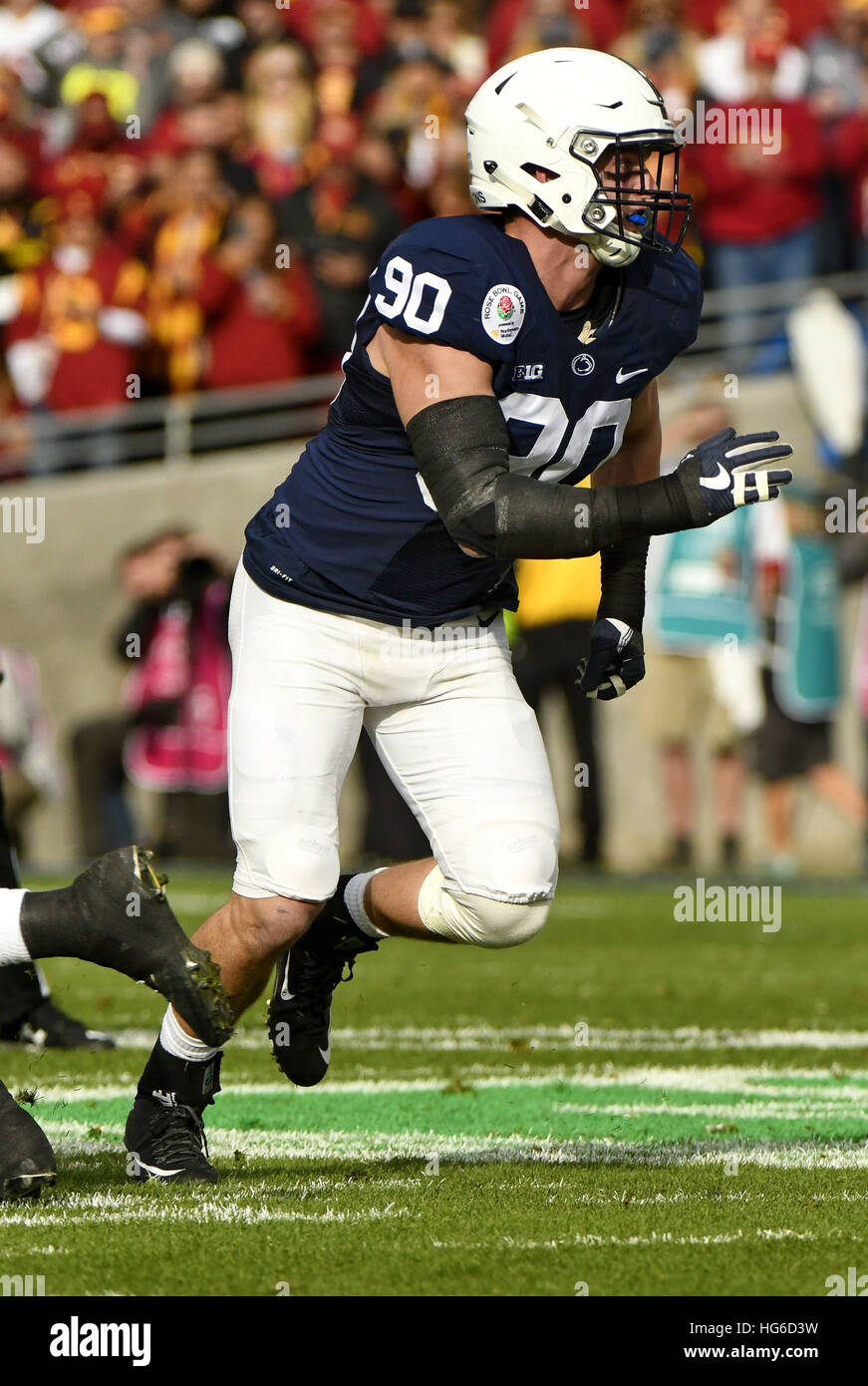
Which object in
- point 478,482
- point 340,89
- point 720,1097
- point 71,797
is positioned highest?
point 478,482

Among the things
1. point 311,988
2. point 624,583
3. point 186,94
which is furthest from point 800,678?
point 311,988

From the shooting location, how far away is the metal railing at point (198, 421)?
43.3 ft

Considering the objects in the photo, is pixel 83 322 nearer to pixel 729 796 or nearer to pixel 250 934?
pixel 729 796

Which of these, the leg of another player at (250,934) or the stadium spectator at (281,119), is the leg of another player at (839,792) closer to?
the stadium spectator at (281,119)

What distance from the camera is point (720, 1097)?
5383mm

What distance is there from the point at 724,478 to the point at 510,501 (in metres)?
0.38

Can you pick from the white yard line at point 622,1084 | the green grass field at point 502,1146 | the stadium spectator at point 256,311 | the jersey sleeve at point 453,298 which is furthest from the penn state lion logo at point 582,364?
the stadium spectator at point 256,311

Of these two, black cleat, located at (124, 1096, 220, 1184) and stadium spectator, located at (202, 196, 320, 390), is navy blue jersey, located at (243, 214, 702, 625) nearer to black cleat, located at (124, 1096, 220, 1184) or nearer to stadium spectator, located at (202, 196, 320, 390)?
black cleat, located at (124, 1096, 220, 1184)

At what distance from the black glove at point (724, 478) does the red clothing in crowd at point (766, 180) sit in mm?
8871

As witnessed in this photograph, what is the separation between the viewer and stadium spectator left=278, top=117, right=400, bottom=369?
12.8 m

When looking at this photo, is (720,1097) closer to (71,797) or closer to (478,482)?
(478,482)
